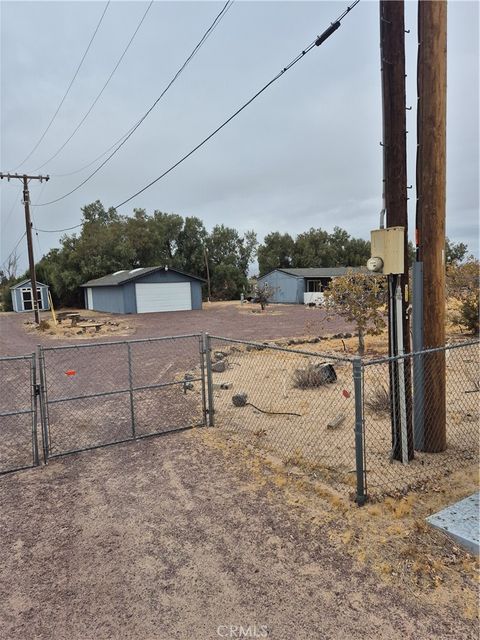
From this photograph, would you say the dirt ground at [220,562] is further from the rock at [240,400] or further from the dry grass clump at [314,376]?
the dry grass clump at [314,376]

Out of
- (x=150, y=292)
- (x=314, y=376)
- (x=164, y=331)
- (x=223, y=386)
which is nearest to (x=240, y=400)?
(x=223, y=386)

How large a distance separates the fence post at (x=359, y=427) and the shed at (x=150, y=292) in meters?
28.2

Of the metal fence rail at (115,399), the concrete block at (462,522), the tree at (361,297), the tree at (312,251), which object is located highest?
the tree at (312,251)

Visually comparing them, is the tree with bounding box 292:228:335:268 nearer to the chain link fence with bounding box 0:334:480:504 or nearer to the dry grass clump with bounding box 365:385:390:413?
the chain link fence with bounding box 0:334:480:504

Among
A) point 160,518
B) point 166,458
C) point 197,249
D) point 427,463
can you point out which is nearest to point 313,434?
point 427,463

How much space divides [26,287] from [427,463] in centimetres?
3955

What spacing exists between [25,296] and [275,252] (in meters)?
29.7

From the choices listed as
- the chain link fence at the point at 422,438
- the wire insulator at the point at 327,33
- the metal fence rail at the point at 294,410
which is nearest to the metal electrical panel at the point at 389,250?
the chain link fence at the point at 422,438

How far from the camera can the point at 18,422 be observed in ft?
21.9

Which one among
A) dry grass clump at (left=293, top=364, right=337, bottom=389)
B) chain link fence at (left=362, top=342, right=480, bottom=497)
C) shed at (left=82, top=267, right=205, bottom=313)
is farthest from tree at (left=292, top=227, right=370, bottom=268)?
chain link fence at (left=362, top=342, right=480, bottom=497)

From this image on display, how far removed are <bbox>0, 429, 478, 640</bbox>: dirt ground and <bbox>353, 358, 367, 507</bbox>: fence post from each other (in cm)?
14

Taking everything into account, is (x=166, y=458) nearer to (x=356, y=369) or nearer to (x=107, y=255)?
(x=356, y=369)

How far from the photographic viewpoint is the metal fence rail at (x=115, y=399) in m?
5.71

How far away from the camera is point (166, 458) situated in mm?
5074
